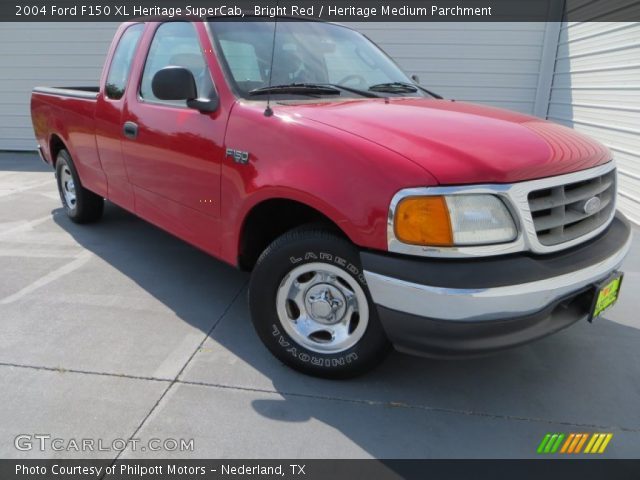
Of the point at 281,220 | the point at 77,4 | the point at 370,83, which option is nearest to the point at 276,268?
the point at 281,220

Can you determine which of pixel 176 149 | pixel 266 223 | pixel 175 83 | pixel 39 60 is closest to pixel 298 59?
pixel 175 83

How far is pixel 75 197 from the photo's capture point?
5074 millimetres

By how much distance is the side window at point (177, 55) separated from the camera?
2.98 m

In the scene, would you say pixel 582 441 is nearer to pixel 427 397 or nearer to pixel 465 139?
pixel 427 397

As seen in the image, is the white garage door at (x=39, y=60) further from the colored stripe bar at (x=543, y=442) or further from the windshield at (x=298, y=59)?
the colored stripe bar at (x=543, y=442)

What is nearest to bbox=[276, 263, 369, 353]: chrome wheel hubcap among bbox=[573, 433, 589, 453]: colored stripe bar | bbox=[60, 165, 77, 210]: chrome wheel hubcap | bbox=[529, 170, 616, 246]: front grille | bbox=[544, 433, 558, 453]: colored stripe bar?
bbox=[529, 170, 616, 246]: front grille

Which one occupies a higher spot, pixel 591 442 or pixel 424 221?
pixel 424 221

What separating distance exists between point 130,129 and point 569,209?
9.58 feet

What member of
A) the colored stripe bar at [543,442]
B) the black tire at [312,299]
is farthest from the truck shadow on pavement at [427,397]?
the black tire at [312,299]

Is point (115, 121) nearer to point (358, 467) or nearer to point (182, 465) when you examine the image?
point (182, 465)

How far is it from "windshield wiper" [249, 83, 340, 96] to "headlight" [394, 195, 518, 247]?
1.17 metres

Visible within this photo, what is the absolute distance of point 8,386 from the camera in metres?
2.53

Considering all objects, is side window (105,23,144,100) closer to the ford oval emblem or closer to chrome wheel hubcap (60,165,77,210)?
chrome wheel hubcap (60,165,77,210)

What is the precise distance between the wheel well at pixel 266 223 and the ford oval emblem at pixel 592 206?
131cm
